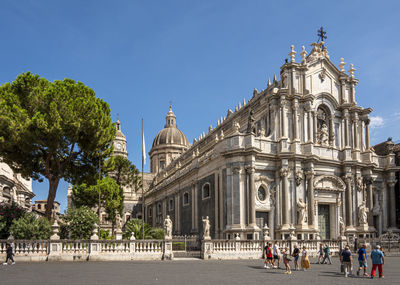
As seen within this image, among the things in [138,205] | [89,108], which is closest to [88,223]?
[89,108]

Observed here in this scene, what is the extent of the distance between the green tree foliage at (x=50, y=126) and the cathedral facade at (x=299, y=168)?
10515mm

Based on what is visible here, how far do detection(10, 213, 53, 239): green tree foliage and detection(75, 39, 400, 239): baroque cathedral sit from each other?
541 inches

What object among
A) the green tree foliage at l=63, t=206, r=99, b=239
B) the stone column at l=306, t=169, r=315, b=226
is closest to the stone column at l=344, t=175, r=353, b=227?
the stone column at l=306, t=169, r=315, b=226

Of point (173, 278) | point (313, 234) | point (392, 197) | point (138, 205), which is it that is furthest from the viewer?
point (138, 205)

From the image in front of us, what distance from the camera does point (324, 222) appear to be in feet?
124

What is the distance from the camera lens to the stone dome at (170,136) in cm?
7875

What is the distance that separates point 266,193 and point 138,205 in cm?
3776

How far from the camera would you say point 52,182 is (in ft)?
99.1

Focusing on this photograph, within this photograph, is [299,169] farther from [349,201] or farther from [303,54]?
[303,54]

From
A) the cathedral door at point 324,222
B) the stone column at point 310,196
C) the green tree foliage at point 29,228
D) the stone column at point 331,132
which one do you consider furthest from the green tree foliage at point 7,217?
the stone column at point 331,132

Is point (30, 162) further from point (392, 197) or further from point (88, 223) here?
point (392, 197)

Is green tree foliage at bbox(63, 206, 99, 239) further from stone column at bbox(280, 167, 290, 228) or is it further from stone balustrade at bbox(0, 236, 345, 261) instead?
stone column at bbox(280, 167, 290, 228)

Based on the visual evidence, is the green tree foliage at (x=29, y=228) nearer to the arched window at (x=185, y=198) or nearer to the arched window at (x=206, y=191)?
the arched window at (x=206, y=191)

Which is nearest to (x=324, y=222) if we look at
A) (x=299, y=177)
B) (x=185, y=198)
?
(x=299, y=177)
